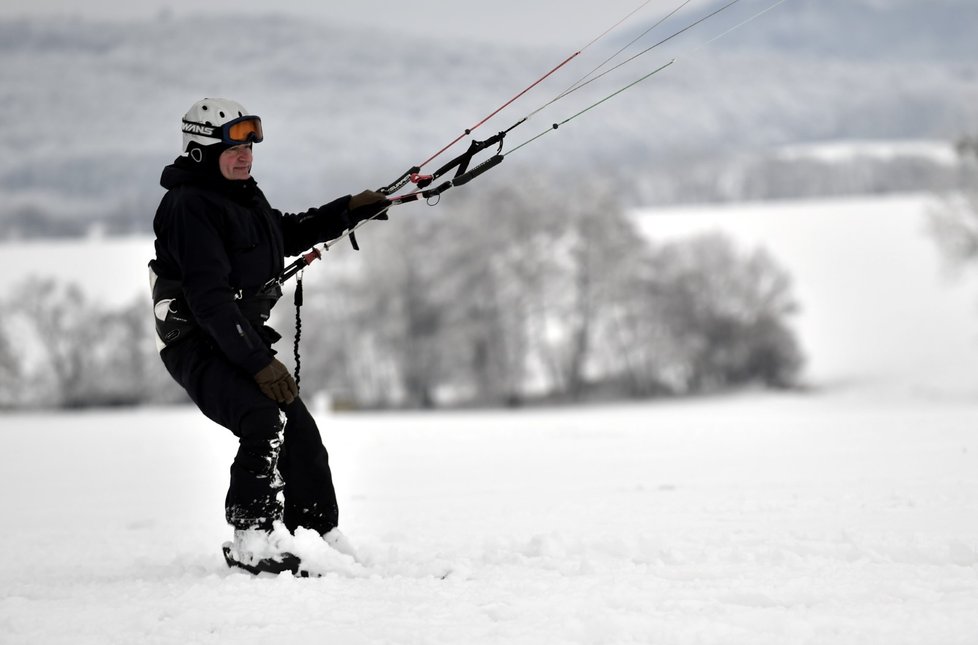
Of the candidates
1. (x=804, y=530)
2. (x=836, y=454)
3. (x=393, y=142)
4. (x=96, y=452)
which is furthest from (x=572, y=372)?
(x=393, y=142)

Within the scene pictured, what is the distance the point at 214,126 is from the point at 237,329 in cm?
92

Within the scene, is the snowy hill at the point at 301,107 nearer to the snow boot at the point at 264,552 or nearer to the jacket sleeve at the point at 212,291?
the jacket sleeve at the point at 212,291

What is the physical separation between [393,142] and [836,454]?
12469 centimetres

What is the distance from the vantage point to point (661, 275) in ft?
138

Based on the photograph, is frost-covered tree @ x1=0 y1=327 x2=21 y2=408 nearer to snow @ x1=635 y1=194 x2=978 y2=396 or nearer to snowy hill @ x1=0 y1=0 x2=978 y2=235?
snow @ x1=635 y1=194 x2=978 y2=396

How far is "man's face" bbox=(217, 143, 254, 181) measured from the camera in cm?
461

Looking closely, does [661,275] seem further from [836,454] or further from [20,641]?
[20,641]

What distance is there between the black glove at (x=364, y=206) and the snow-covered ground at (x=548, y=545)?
1.57 meters

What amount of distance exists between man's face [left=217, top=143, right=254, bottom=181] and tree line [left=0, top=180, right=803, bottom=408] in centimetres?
3408

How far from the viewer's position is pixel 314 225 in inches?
204

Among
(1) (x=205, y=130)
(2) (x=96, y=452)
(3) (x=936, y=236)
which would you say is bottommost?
(2) (x=96, y=452)

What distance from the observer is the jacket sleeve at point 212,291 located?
4.32m

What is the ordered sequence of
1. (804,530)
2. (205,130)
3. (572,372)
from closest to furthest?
1. (205,130)
2. (804,530)
3. (572,372)

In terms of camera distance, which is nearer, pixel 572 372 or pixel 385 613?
pixel 385 613
